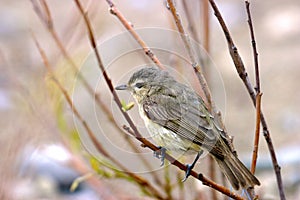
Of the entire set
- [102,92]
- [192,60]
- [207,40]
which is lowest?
[192,60]

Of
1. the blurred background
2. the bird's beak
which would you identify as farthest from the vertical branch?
the bird's beak

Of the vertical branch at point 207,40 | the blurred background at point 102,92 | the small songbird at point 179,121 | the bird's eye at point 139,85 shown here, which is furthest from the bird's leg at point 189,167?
the vertical branch at point 207,40

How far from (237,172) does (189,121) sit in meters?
0.23

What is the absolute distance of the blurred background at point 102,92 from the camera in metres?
3.15

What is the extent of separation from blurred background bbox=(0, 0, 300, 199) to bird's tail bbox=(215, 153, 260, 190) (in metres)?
0.12

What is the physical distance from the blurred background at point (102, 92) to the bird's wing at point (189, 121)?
87mm

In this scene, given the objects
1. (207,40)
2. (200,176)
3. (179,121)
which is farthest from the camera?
(207,40)

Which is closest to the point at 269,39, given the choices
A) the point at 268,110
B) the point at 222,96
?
the point at 268,110

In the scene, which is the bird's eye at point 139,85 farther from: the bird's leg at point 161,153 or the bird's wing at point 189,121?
the bird's leg at point 161,153

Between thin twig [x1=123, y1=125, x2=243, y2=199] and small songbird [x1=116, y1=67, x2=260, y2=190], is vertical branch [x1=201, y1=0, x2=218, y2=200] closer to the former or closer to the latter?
small songbird [x1=116, y1=67, x2=260, y2=190]

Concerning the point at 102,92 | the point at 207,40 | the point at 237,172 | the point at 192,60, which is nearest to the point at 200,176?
the point at 237,172

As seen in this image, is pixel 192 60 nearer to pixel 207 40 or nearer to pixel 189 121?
pixel 189 121

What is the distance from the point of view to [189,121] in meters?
2.17

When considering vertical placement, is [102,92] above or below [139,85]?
above
